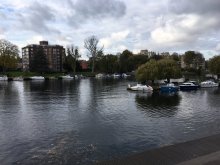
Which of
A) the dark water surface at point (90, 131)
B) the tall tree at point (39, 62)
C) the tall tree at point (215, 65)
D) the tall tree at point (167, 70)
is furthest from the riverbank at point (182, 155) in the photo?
the tall tree at point (39, 62)

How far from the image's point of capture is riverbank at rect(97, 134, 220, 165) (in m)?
15.3

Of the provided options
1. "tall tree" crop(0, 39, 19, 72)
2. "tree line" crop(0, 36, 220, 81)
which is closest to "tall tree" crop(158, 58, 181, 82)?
"tree line" crop(0, 36, 220, 81)

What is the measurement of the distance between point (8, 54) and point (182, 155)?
464 feet

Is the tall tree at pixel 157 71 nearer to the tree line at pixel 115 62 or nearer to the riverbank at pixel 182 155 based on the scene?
the tree line at pixel 115 62

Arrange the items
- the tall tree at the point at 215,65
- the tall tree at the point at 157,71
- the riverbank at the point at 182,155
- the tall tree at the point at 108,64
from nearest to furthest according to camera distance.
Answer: the riverbank at the point at 182,155, the tall tree at the point at 157,71, the tall tree at the point at 215,65, the tall tree at the point at 108,64

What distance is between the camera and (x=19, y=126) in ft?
98.4

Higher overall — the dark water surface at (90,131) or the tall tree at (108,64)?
the tall tree at (108,64)

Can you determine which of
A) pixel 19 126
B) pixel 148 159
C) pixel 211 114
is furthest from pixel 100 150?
pixel 211 114

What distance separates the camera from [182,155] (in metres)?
16.8

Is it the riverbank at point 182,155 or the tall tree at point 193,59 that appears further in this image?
the tall tree at point 193,59

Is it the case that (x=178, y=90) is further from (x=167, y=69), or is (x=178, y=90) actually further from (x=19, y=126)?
(x=19, y=126)

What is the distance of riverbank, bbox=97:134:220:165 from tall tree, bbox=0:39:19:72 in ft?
449

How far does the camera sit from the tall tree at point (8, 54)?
472 ft

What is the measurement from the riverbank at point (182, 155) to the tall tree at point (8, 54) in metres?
137
